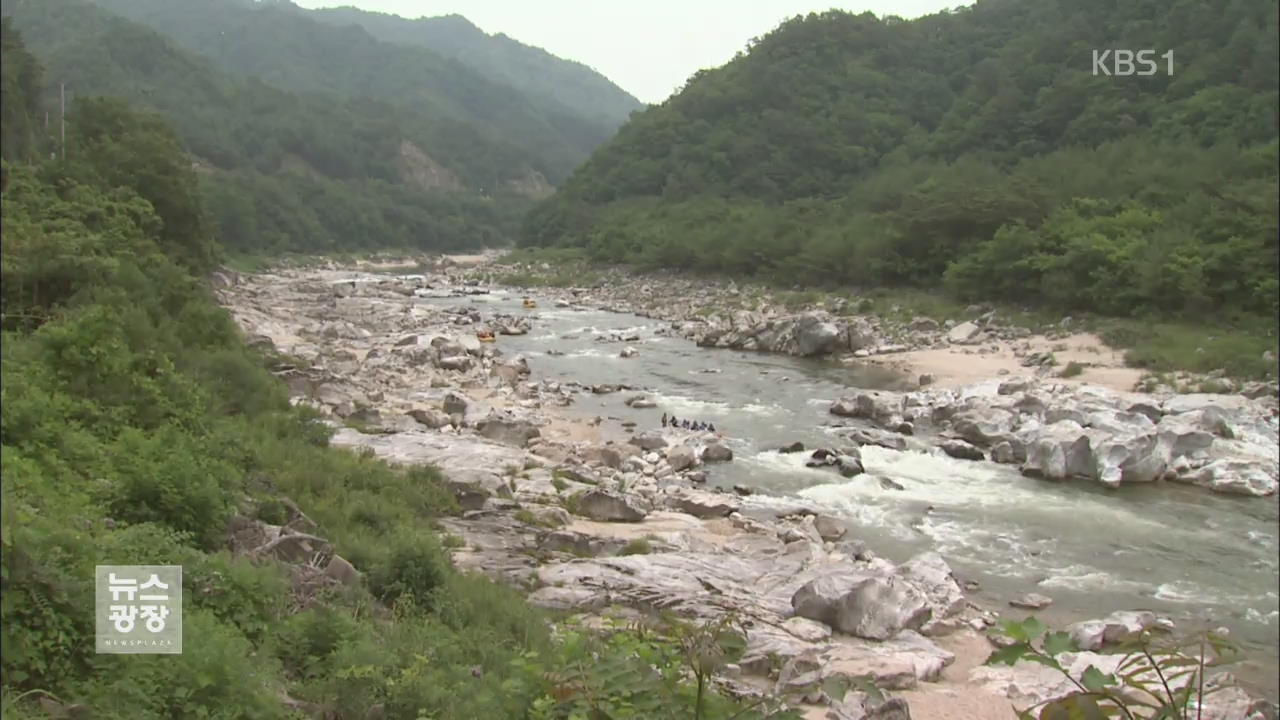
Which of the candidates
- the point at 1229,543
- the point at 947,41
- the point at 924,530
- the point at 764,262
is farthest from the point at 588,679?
the point at 947,41

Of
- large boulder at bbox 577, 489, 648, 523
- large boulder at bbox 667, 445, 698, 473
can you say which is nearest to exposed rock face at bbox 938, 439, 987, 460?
large boulder at bbox 667, 445, 698, 473

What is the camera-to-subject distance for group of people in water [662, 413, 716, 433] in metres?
18.7

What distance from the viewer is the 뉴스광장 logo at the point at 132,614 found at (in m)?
3.79

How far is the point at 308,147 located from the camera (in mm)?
112562

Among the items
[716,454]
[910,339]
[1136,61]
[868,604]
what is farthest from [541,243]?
[868,604]

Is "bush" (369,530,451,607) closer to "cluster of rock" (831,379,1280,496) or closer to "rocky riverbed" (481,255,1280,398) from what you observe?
"cluster of rock" (831,379,1280,496)

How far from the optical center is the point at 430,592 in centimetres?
760

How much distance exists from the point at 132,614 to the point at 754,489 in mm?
11675

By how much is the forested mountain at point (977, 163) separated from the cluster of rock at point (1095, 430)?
3146 mm

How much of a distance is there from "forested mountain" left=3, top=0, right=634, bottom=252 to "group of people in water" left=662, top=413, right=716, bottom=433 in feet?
143

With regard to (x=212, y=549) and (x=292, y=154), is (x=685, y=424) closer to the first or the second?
(x=212, y=549)

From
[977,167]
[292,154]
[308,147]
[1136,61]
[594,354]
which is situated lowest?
[594,354]

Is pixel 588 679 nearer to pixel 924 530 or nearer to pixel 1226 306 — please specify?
pixel 924 530

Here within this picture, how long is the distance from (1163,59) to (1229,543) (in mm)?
6700
